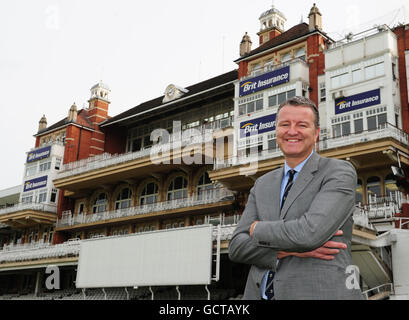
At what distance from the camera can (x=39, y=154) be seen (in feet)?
153

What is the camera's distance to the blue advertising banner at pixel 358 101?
26.9 m

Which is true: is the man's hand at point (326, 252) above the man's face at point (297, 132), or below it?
below

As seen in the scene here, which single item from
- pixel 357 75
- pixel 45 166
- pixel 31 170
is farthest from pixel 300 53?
pixel 31 170

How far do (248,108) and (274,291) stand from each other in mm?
29860

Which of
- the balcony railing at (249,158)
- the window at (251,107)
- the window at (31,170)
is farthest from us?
the window at (31,170)

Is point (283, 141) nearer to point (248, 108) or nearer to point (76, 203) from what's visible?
point (248, 108)

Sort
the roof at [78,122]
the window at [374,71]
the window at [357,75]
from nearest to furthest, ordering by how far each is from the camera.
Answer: the window at [374,71], the window at [357,75], the roof at [78,122]

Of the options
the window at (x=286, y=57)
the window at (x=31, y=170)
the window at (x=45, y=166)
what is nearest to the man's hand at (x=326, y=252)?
the window at (x=286, y=57)

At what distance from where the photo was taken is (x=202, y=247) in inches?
966

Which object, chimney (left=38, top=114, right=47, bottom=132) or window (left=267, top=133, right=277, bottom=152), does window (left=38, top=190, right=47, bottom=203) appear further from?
window (left=267, top=133, right=277, bottom=152)

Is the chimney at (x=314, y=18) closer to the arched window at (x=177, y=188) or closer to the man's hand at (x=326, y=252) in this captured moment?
the arched window at (x=177, y=188)

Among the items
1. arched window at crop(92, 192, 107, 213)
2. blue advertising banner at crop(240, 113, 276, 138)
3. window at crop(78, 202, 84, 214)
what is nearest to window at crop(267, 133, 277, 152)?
blue advertising banner at crop(240, 113, 276, 138)
